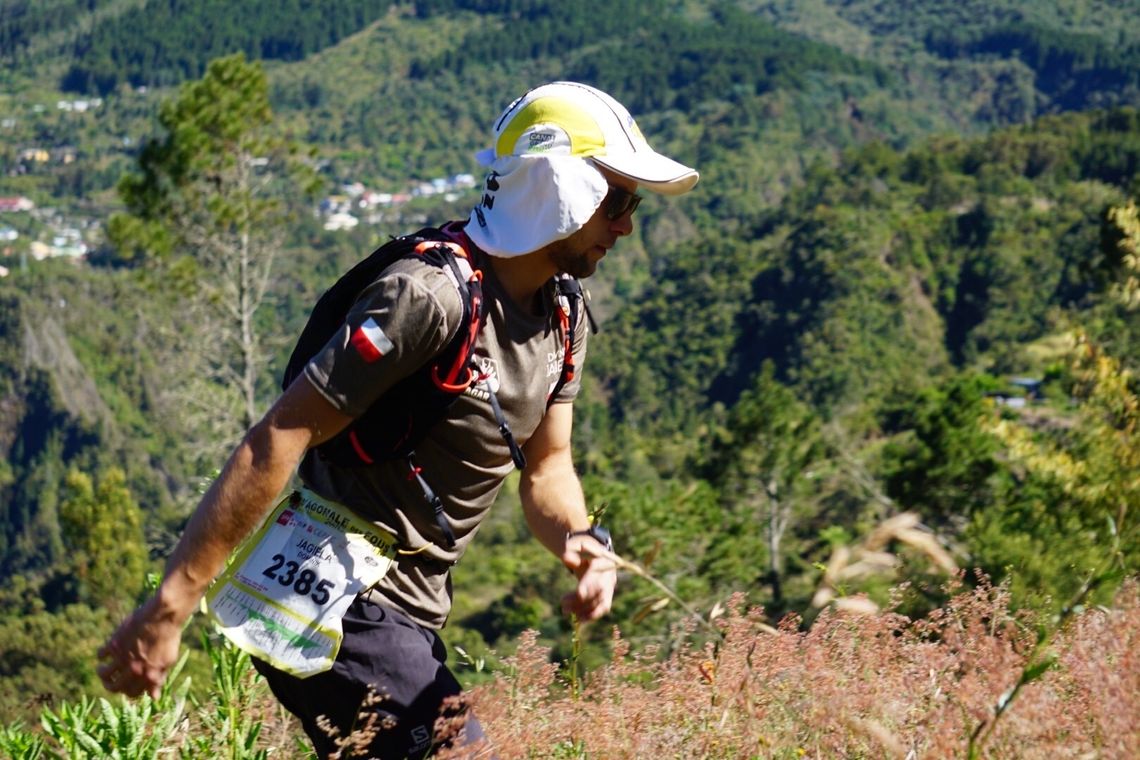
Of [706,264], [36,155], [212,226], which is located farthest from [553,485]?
[36,155]

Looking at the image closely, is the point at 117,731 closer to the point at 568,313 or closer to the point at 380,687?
the point at 380,687

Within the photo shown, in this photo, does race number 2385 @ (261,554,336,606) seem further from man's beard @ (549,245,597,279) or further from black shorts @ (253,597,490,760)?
man's beard @ (549,245,597,279)

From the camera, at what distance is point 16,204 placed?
12394 cm

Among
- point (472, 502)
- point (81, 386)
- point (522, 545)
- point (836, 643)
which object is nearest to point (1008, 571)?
point (836, 643)

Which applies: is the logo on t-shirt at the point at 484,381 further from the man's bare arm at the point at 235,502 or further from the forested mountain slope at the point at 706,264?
the forested mountain slope at the point at 706,264

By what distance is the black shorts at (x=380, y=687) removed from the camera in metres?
2.11

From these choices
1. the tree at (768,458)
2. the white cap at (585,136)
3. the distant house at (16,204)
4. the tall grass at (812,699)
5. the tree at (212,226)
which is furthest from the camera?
the distant house at (16,204)

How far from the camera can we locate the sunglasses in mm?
2189

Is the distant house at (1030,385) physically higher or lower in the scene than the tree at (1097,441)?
lower

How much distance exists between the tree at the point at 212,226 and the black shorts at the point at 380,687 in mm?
14296

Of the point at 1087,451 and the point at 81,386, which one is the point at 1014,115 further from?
the point at 1087,451

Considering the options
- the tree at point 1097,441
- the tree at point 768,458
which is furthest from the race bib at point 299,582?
the tree at point 768,458

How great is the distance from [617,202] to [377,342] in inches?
19.5

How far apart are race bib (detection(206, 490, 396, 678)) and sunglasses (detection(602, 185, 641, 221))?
620 millimetres
